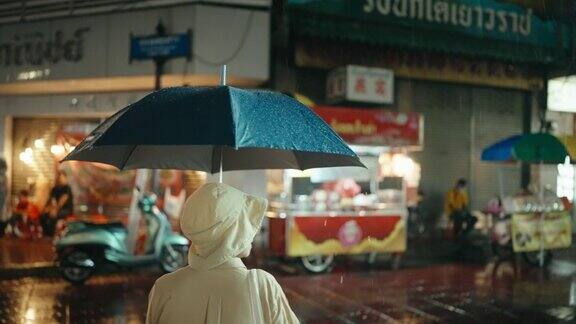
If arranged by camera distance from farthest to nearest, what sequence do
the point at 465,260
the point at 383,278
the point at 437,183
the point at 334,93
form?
1. the point at 437,183
2. the point at 334,93
3. the point at 465,260
4. the point at 383,278

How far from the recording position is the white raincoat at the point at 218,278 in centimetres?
212

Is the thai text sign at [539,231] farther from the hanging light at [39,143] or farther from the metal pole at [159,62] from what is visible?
the hanging light at [39,143]

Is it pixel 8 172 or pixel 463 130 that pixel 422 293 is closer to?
pixel 463 130

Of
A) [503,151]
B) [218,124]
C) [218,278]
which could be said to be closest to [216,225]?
[218,278]

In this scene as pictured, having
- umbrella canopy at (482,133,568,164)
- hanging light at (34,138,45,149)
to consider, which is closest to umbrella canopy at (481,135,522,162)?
umbrella canopy at (482,133,568,164)

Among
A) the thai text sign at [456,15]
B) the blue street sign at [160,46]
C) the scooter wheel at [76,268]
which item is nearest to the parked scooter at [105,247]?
the scooter wheel at [76,268]

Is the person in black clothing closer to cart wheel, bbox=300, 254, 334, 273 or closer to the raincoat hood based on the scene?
cart wheel, bbox=300, 254, 334, 273

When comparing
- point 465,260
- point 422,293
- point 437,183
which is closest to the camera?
point 422,293

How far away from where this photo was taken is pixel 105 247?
28.9ft

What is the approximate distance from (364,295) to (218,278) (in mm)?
6743

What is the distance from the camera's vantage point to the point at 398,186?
11.3m

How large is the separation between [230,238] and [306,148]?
0.92m

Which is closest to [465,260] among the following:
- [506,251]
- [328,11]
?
[506,251]

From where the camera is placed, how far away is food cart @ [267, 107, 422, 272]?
10258 millimetres
